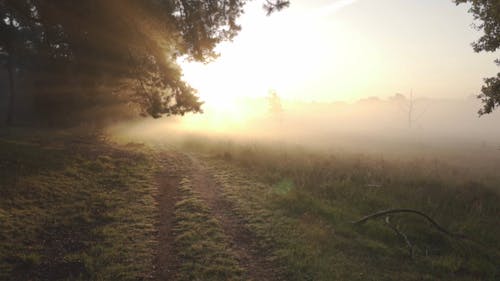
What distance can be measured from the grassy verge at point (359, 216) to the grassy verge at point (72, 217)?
327 cm

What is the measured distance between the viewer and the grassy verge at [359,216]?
292 inches

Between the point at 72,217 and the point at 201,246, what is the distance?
4085 millimetres

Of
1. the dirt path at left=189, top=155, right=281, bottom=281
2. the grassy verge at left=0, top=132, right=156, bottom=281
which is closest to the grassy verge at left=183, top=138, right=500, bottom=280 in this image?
the dirt path at left=189, top=155, right=281, bottom=281

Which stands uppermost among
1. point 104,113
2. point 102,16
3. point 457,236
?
point 102,16

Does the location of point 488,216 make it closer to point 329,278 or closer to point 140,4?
point 329,278

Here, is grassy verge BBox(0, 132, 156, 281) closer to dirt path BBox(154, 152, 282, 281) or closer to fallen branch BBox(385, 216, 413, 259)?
dirt path BBox(154, 152, 282, 281)

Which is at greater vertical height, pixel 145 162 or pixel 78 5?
pixel 78 5

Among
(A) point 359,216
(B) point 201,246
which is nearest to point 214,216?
(B) point 201,246

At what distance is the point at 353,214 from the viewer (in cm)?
1081

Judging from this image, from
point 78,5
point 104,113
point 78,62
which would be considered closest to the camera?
point 78,5

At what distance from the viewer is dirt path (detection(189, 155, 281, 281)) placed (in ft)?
22.4

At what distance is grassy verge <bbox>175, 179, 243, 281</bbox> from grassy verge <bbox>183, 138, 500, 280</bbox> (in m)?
1.11

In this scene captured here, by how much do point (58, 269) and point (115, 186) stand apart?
6007 millimetres

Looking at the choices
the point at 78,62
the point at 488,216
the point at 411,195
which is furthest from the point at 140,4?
the point at 488,216
